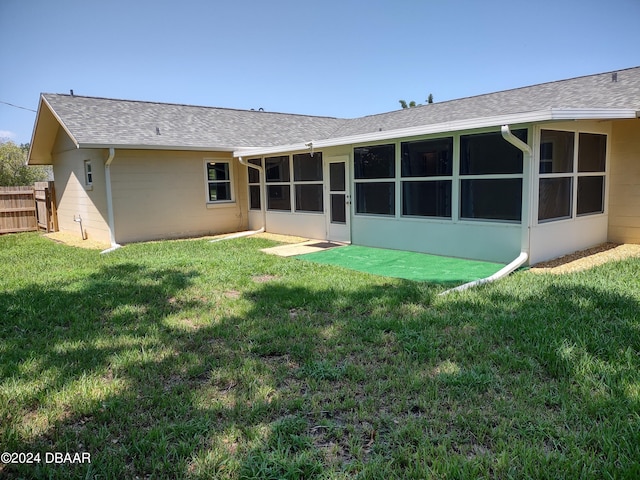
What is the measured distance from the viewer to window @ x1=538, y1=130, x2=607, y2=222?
283 inches

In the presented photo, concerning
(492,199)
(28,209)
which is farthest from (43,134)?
(492,199)

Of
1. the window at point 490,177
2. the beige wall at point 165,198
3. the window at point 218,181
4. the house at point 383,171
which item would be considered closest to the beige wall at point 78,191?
the house at point 383,171

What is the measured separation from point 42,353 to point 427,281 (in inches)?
185

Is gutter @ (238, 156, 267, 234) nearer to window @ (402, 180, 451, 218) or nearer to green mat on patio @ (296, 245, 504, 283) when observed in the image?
green mat on patio @ (296, 245, 504, 283)

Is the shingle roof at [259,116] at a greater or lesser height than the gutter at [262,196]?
greater

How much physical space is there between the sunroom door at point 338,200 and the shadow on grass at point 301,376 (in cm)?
486

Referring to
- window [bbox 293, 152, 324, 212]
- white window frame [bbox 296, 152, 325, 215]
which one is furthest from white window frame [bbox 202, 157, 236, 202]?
window [bbox 293, 152, 324, 212]

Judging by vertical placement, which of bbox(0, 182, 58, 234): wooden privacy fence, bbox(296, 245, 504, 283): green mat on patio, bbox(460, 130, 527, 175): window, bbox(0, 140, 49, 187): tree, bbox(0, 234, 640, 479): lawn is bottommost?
bbox(0, 234, 640, 479): lawn

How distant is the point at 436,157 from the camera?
8219 mm

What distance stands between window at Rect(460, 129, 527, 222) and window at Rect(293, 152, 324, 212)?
4.10m

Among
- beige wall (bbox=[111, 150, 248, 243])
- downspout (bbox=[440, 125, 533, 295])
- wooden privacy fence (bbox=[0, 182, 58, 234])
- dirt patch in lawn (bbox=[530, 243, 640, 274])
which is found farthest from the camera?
wooden privacy fence (bbox=[0, 182, 58, 234])

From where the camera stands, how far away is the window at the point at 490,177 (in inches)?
282

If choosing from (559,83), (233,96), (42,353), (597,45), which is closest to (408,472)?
(42,353)

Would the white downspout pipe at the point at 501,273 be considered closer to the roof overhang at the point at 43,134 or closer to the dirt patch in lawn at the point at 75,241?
the dirt patch in lawn at the point at 75,241
